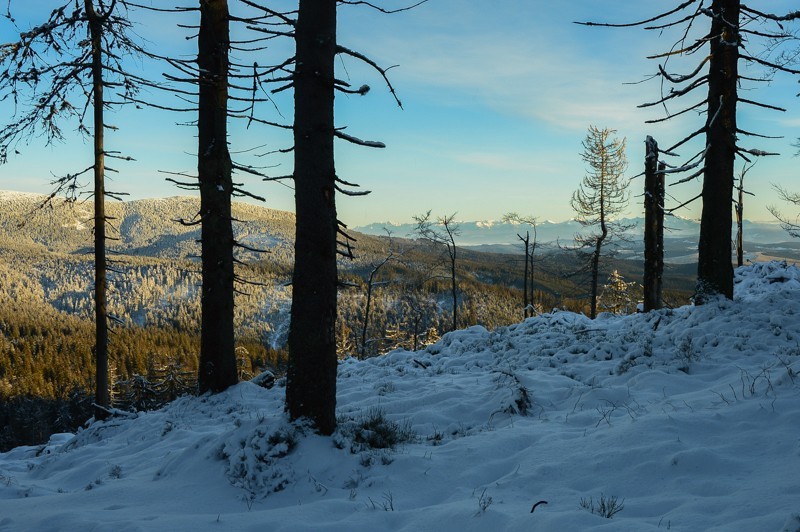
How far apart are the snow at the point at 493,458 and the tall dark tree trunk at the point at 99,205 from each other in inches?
170

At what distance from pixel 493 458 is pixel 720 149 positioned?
8.67 m

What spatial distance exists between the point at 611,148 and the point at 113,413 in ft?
86.9

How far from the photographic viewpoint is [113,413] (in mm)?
9484

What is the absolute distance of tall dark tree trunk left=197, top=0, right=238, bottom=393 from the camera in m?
8.67

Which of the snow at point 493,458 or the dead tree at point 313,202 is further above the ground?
the dead tree at point 313,202

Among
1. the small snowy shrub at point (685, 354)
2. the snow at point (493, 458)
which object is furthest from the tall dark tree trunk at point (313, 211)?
the small snowy shrub at point (685, 354)

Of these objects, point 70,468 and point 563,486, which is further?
point 70,468

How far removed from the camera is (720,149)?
9227 mm

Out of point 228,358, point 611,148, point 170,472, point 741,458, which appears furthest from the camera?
point 611,148

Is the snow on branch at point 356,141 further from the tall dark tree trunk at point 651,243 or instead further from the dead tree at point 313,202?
the tall dark tree trunk at point 651,243

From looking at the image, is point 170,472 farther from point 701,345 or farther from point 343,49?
point 701,345

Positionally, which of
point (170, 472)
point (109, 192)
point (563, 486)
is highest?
point (109, 192)

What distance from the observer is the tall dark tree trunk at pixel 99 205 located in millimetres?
10727

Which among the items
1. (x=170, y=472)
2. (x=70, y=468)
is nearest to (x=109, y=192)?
(x=70, y=468)
